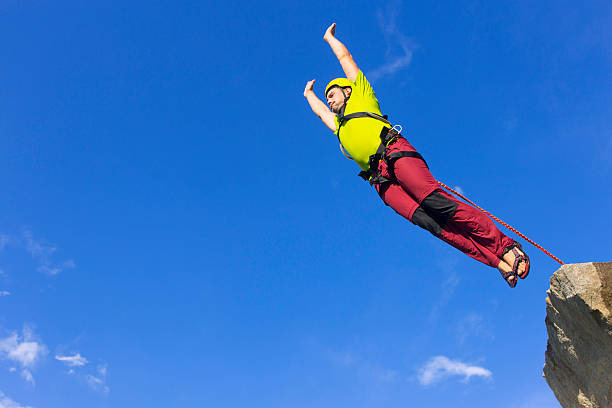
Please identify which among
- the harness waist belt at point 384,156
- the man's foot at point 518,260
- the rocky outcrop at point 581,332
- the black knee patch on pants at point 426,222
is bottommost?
the rocky outcrop at point 581,332

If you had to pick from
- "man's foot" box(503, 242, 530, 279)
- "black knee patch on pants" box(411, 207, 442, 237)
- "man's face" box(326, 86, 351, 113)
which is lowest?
"man's foot" box(503, 242, 530, 279)

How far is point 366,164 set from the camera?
8070 millimetres

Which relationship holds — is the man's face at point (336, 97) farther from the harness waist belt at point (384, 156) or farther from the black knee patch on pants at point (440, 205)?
the black knee patch on pants at point (440, 205)

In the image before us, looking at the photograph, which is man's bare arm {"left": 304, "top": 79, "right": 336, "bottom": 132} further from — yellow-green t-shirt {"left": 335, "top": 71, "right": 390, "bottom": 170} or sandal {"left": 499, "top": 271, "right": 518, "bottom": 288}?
sandal {"left": 499, "top": 271, "right": 518, "bottom": 288}

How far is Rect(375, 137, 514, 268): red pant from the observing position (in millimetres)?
7379

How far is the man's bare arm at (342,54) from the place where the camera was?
28.9 ft

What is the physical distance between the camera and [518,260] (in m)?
7.15

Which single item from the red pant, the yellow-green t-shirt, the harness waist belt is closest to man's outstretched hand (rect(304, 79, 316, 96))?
the yellow-green t-shirt

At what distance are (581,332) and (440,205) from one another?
2385mm

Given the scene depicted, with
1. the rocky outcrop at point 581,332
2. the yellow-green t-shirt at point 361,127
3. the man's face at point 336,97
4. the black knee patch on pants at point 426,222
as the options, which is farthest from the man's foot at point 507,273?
the man's face at point 336,97

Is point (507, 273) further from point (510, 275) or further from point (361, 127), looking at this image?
point (361, 127)

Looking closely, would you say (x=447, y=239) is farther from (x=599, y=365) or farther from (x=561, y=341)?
(x=599, y=365)

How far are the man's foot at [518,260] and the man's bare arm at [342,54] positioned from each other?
3769 mm

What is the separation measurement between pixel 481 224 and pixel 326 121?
10.4 feet
